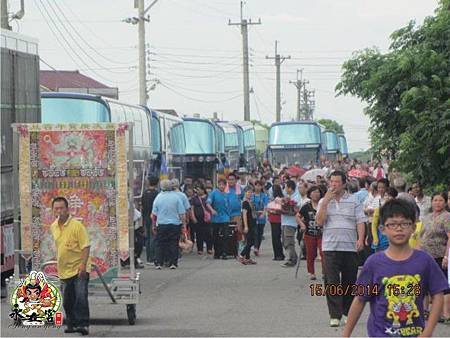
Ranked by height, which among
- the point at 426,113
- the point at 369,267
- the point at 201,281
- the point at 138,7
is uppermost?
the point at 138,7

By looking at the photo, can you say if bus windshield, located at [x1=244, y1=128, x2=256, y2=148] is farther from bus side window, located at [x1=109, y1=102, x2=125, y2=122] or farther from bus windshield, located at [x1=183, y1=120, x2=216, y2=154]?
bus side window, located at [x1=109, y1=102, x2=125, y2=122]

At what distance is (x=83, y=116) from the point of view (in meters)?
25.0

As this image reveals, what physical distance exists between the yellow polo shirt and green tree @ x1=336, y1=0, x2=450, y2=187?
645cm

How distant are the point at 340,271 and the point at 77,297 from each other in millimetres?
3082

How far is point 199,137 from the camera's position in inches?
1635

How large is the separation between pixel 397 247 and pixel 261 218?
19418 millimetres

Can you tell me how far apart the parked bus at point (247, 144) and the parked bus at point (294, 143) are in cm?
242

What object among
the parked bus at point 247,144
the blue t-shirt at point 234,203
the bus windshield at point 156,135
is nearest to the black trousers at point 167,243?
the blue t-shirt at point 234,203

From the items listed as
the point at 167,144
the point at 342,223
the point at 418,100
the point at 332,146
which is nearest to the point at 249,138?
the point at 332,146

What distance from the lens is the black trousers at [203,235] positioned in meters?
27.1

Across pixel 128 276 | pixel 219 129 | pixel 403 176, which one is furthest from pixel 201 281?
pixel 219 129

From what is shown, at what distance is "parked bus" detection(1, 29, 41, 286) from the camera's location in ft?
57.6

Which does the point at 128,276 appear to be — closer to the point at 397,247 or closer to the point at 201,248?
the point at 397,247

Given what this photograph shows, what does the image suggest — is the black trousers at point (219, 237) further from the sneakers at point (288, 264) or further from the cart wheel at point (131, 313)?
the cart wheel at point (131, 313)
